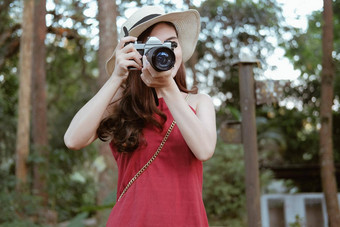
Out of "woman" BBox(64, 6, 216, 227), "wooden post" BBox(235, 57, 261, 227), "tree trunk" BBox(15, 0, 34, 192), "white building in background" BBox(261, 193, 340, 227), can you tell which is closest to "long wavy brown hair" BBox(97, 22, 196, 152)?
"woman" BBox(64, 6, 216, 227)

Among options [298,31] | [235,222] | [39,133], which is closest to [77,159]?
[39,133]

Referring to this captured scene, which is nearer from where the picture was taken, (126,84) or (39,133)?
(126,84)

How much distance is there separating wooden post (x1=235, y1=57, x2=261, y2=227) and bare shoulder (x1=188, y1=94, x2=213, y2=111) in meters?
2.52

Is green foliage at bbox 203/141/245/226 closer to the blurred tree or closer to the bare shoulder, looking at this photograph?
the blurred tree

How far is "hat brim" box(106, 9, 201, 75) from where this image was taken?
1.58 metres

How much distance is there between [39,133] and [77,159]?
4145 mm

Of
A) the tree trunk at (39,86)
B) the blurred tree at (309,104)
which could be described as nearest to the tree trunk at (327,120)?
the blurred tree at (309,104)

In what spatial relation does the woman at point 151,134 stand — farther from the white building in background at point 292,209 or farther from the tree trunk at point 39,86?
the tree trunk at point 39,86

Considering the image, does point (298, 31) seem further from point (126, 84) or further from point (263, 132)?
point (126, 84)

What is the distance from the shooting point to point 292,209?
28.9ft

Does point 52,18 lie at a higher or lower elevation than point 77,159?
higher

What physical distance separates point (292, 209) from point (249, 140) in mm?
5369

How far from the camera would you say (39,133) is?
9.69 metres

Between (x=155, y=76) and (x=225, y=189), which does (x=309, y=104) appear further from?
(x=155, y=76)
